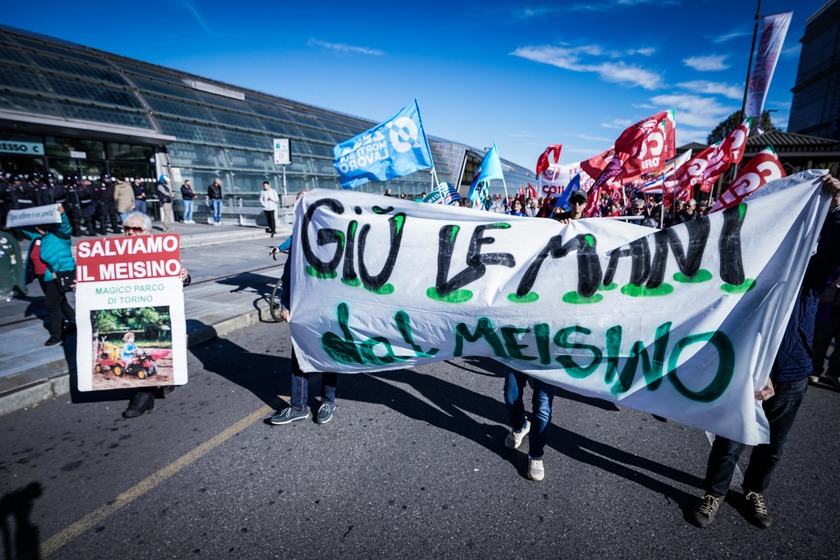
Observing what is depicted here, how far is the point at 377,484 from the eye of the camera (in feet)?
9.64

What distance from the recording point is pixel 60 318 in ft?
17.0

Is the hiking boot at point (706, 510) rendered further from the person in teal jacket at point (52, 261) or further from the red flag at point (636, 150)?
the person in teal jacket at point (52, 261)

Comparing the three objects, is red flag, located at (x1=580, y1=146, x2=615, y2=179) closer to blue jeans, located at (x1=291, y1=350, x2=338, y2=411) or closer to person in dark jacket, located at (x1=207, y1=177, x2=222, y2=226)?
blue jeans, located at (x1=291, y1=350, x2=338, y2=411)

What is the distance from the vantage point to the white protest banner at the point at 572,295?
2.44 meters

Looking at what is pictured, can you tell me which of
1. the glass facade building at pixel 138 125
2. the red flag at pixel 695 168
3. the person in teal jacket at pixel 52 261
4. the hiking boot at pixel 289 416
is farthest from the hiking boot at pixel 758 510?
the glass facade building at pixel 138 125

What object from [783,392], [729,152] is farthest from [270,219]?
[783,392]

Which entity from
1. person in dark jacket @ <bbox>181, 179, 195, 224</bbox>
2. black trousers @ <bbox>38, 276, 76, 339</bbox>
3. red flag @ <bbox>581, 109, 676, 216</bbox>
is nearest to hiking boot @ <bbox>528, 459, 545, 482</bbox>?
red flag @ <bbox>581, 109, 676, 216</bbox>

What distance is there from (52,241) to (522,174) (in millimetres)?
57257

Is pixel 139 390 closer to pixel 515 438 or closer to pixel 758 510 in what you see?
pixel 515 438

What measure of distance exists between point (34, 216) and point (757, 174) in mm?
8560

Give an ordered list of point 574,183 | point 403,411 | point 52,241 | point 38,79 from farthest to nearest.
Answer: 1. point 38,79
2. point 574,183
3. point 52,241
4. point 403,411

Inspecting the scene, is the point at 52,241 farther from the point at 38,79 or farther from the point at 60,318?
the point at 38,79

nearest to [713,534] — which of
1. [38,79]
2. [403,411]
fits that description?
[403,411]

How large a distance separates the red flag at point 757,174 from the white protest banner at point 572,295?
2.64 metres
